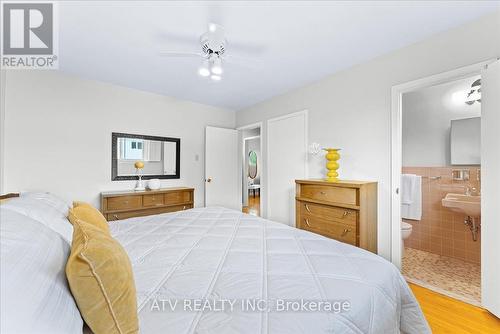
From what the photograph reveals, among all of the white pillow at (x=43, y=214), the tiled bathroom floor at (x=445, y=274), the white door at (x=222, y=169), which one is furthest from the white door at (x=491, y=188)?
the white door at (x=222, y=169)

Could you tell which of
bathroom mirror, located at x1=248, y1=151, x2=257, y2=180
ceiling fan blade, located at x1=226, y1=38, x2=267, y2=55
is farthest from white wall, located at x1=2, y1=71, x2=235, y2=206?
bathroom mirror, located at x1=248, y1=151, x2=257, y2=180

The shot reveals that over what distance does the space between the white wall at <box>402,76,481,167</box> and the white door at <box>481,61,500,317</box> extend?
1.45 meters

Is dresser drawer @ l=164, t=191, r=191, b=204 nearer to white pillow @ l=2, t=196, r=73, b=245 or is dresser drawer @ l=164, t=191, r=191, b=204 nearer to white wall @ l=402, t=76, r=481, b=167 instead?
white pillow @ l=2, t=196, r=73, b=245

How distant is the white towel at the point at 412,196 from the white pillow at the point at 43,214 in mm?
3834

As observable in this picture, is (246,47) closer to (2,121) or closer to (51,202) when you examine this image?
(51,202)

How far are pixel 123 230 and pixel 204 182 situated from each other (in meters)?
2.54

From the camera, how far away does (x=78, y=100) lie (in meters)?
3.02

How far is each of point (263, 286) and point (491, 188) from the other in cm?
200

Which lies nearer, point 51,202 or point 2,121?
point 51,202

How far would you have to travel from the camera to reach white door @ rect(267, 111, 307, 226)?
338 centimetres

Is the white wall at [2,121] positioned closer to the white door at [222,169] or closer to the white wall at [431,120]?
the white door at [222,169]

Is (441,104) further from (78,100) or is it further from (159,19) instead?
(78,100)

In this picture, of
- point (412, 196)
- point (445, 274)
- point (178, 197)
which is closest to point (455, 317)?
point (445, 274)

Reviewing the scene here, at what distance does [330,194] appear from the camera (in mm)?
2537
